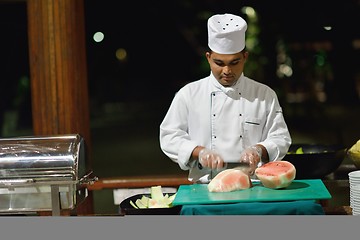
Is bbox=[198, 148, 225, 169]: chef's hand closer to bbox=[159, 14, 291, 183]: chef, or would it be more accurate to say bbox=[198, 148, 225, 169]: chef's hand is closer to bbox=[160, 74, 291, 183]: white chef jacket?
bbox=[159, 14, 291, 183]: chef

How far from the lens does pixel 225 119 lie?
3.27 metres

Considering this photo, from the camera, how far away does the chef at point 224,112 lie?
3117mm

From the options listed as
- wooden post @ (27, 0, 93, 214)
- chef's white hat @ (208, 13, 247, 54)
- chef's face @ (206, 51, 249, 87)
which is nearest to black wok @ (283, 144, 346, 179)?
chef's face @ (206, 51, 249, 87)

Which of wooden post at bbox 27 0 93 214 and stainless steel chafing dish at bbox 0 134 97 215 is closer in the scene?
stainless steel chafing dish at bbox 0 134 97 215

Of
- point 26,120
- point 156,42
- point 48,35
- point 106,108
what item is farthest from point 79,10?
point 106,108

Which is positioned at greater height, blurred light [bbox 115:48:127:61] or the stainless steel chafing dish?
blurred light [bbox 115:48:127:61]

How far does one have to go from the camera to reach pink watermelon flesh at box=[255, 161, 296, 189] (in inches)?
104

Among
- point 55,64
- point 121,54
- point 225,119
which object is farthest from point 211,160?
point 121,54

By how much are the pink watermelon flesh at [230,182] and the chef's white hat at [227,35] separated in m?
0.72

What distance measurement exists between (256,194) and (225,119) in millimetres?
771

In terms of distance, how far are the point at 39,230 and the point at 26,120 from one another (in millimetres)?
15173

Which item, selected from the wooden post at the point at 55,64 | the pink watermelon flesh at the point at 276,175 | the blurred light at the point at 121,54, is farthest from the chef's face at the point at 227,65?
the blurred light at the point at 121,54

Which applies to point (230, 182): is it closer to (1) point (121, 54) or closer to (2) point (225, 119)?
(2) point (225, 119)

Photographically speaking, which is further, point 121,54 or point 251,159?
point 121,54
